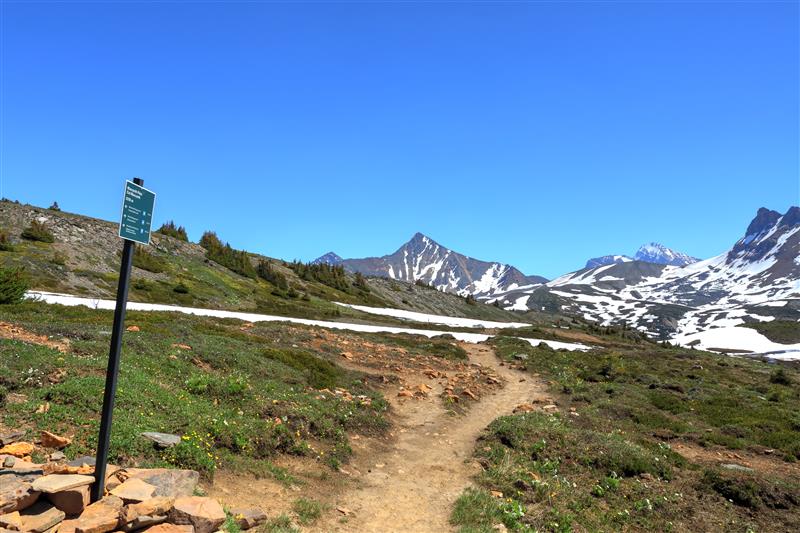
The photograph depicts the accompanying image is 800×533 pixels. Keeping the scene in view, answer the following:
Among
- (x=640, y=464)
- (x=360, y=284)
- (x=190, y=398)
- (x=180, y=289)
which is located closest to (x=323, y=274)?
(x=360, y=284)

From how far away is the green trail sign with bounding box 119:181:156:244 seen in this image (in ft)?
24.2

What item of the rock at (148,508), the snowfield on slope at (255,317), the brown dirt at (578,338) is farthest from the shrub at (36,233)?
the brown dirt at (578,338)

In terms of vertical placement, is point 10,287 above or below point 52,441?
above

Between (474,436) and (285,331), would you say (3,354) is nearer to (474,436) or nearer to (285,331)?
(474,436)

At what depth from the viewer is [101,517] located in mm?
7164

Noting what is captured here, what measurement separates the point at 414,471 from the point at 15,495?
998 centimetres

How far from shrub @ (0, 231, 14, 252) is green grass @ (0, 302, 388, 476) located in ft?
112

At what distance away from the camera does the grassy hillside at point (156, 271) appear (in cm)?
4950

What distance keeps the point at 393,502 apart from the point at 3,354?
12235 millimetres

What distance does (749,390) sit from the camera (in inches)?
1314

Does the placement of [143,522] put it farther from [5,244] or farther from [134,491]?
[5,244]

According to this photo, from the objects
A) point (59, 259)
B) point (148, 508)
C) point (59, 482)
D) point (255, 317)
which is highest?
point (59, 259)

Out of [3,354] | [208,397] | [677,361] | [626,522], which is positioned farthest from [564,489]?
[677,361]

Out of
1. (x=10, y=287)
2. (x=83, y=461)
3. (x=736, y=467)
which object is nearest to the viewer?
(x=83, y=461)
